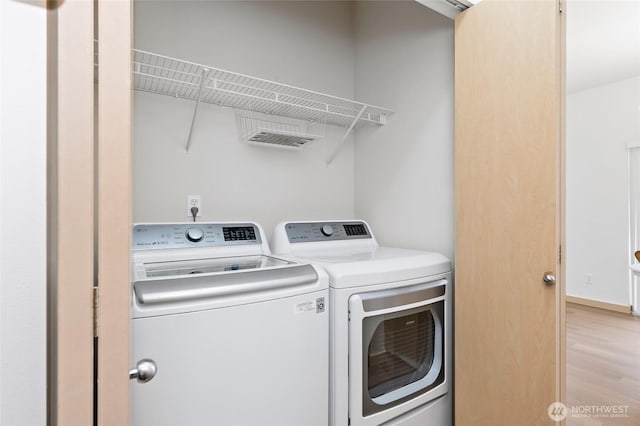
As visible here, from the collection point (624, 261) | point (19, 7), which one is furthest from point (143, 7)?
point (624, 261)

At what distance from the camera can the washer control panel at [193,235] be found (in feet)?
4.74

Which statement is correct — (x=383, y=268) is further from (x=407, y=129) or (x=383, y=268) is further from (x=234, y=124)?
(x=234, y=124)

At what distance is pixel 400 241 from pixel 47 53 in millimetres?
1758

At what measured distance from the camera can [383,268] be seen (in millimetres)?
1354

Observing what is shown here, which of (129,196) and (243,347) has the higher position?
(129,196)

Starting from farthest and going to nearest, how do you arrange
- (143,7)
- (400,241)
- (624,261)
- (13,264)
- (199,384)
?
(624,261) → (400,241) → (143,7) → (199,384) → (13,264)

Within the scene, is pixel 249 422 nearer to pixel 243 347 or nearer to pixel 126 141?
pixel 243 347

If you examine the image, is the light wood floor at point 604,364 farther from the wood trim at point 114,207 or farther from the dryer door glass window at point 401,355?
the wood trim at point 114,207

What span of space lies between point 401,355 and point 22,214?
1.39m

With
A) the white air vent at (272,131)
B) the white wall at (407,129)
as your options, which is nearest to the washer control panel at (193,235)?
the white air vent at (272,131)

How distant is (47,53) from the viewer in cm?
62

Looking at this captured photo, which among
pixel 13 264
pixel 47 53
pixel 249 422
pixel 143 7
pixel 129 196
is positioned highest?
pixel 143 7

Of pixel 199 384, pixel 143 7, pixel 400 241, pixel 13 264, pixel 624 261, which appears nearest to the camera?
pixel 13 264

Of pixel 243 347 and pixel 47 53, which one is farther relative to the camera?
pixel 243 347
